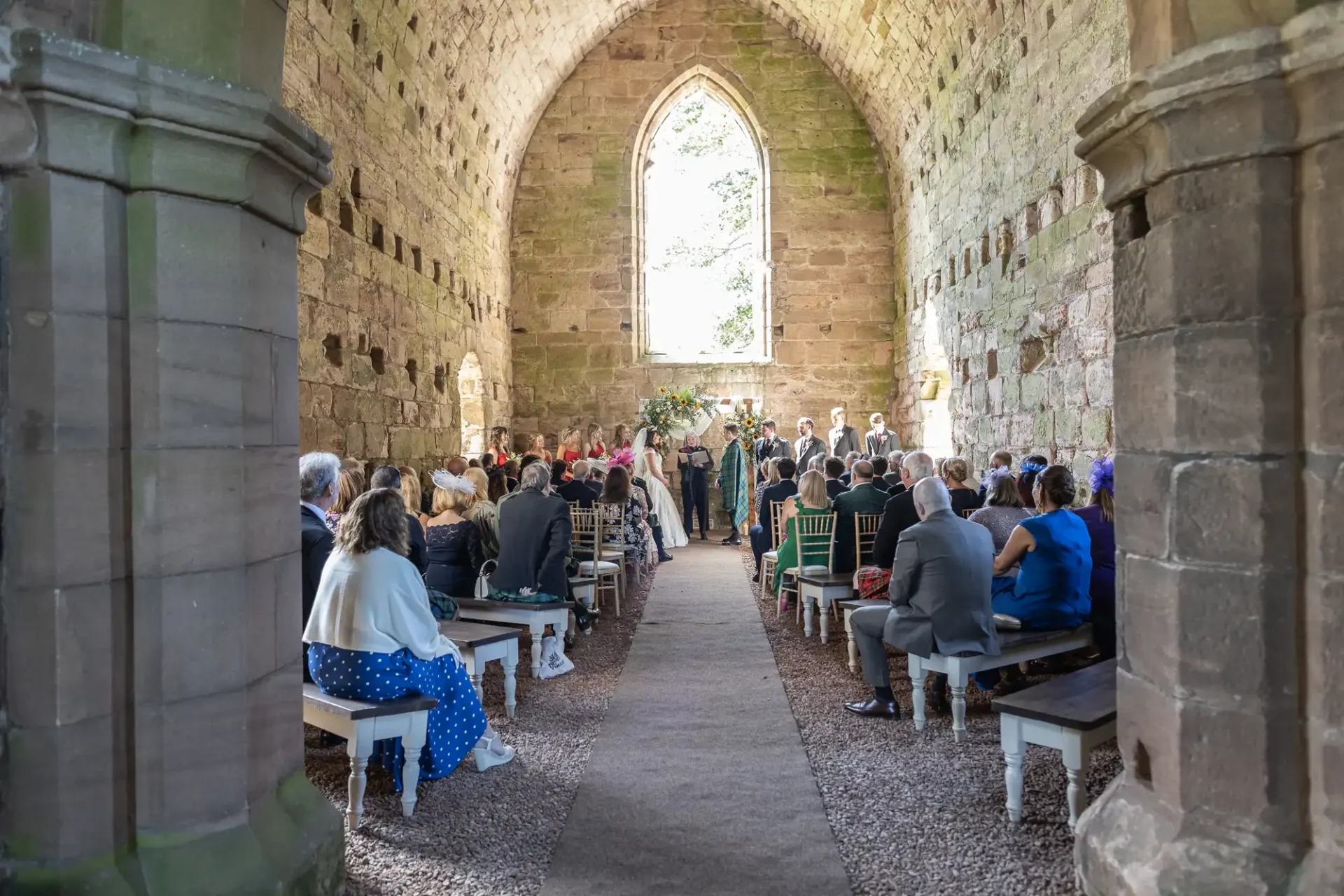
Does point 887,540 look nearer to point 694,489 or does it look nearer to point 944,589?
point 944,589

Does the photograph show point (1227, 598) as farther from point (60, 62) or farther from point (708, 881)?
point (60, 62)

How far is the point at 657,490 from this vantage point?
10.0 meters

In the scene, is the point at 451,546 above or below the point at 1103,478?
below

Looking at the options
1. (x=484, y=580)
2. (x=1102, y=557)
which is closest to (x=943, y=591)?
(x=1102, y=557)

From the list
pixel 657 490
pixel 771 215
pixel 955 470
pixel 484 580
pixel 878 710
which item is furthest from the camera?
pixel 771 215

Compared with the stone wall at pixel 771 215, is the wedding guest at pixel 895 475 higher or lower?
lower

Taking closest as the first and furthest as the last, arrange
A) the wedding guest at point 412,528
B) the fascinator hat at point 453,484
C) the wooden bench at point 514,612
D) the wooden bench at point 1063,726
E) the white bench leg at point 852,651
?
the wooden bench at point 1063,726 < the wedding guest at point 412,528 < the wooden bench at point 514,612 < the white bench leg at point 852,651 < the fascinator hat at point 453,484

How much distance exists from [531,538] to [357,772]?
2123mm

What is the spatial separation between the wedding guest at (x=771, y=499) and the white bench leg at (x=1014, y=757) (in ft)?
13.0

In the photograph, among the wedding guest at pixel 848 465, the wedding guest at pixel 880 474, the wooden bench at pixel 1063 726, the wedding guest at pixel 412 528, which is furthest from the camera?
the wedding guest at pixel 848 465

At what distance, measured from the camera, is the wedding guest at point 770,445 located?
36.6 ft

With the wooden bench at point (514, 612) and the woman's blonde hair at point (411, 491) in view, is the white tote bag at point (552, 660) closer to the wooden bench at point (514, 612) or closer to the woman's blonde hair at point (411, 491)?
the wooden bench at point (514, 612)

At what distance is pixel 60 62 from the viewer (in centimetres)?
182

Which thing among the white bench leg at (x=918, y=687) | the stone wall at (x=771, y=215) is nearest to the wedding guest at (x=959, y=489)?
the white bench leg at (x=918, y=687)
